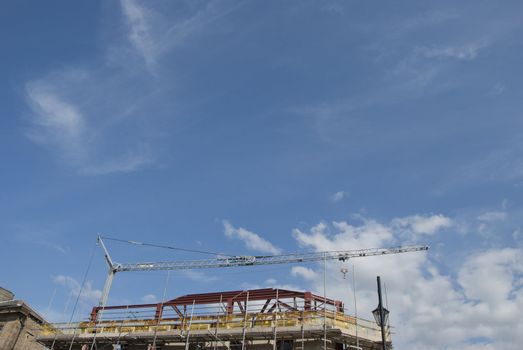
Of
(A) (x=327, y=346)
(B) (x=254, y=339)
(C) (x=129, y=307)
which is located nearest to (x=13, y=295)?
(C) (x=129, y=307)

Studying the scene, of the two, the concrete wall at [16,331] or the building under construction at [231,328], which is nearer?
the building under construction at [231,328]

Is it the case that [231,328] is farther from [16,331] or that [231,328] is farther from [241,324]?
[16,331]

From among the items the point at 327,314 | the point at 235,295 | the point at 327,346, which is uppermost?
the point at 235,295

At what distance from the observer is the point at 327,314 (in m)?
27.9

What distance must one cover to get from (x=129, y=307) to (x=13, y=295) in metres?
24.1

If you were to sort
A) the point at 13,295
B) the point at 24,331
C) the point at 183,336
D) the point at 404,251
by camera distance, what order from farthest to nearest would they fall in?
1. the point at 404,251
2. the point at 13,295
3. the point at 24,331
4. the point at 183,336

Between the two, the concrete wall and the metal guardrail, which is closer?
the metal guardrail

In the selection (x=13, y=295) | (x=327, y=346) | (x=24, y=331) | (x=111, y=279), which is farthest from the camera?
(x=111, y=279)

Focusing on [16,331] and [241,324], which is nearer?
[241,324]

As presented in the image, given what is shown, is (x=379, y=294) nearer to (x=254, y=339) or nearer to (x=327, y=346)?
(x=327, y=346)

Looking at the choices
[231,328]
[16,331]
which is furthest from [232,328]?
[16,331]

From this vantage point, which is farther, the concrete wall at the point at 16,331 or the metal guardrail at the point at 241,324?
the concrete wall at the point at 16,331

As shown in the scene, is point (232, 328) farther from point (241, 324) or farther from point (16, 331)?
point (16, 331)

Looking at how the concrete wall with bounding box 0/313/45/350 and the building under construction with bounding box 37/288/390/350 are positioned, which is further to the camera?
the concrete wall with bounding box 0/313/45/350
